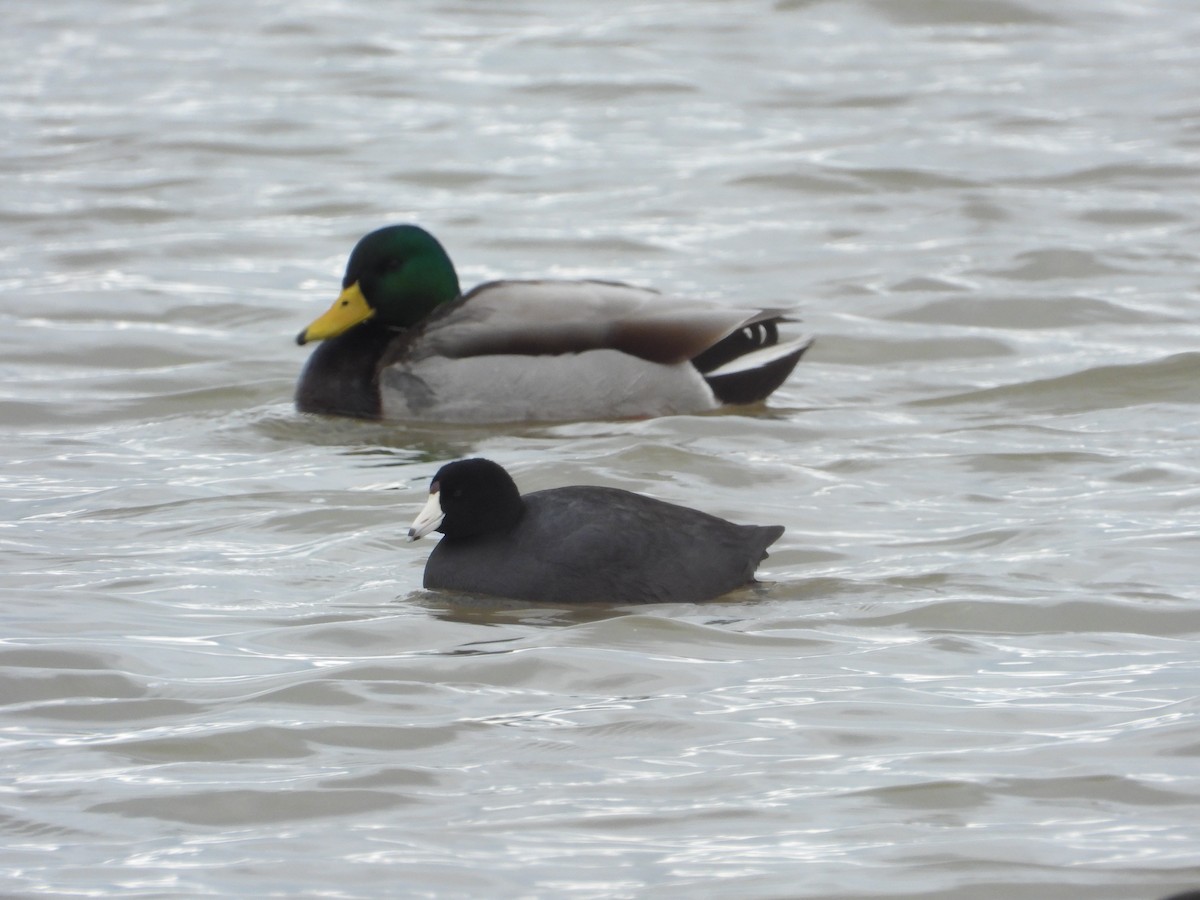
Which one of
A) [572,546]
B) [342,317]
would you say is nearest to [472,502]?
[572,546]

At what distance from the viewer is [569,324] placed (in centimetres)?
980

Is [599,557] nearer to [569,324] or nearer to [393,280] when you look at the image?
[569,324]

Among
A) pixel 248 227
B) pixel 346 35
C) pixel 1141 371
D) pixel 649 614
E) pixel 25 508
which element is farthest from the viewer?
pixel 346 35

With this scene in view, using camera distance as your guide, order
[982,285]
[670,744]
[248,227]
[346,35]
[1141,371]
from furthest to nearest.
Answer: [346,35] < [248,227] < [982,285] < [1141,371] < [670,744]

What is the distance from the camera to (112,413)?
32.9ft

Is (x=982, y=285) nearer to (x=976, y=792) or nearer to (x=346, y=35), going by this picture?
(x=976, y=792)

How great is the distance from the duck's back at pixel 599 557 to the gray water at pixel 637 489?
3.0 inches

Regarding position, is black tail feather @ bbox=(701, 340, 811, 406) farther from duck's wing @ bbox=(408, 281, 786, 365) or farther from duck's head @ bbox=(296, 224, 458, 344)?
duck's head @ bbox=(296, 224, 458, 344)

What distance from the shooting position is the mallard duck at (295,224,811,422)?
9.68 m

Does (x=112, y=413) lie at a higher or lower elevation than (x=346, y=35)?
lower

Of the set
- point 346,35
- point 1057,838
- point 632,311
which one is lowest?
point 1057,838

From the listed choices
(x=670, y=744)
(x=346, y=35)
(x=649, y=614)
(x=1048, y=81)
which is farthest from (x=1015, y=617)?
(x=346, y=35)

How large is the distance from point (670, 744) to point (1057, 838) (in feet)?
3.46

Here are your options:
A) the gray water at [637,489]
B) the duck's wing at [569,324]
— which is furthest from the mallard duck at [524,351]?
the gray water at [637,489]
